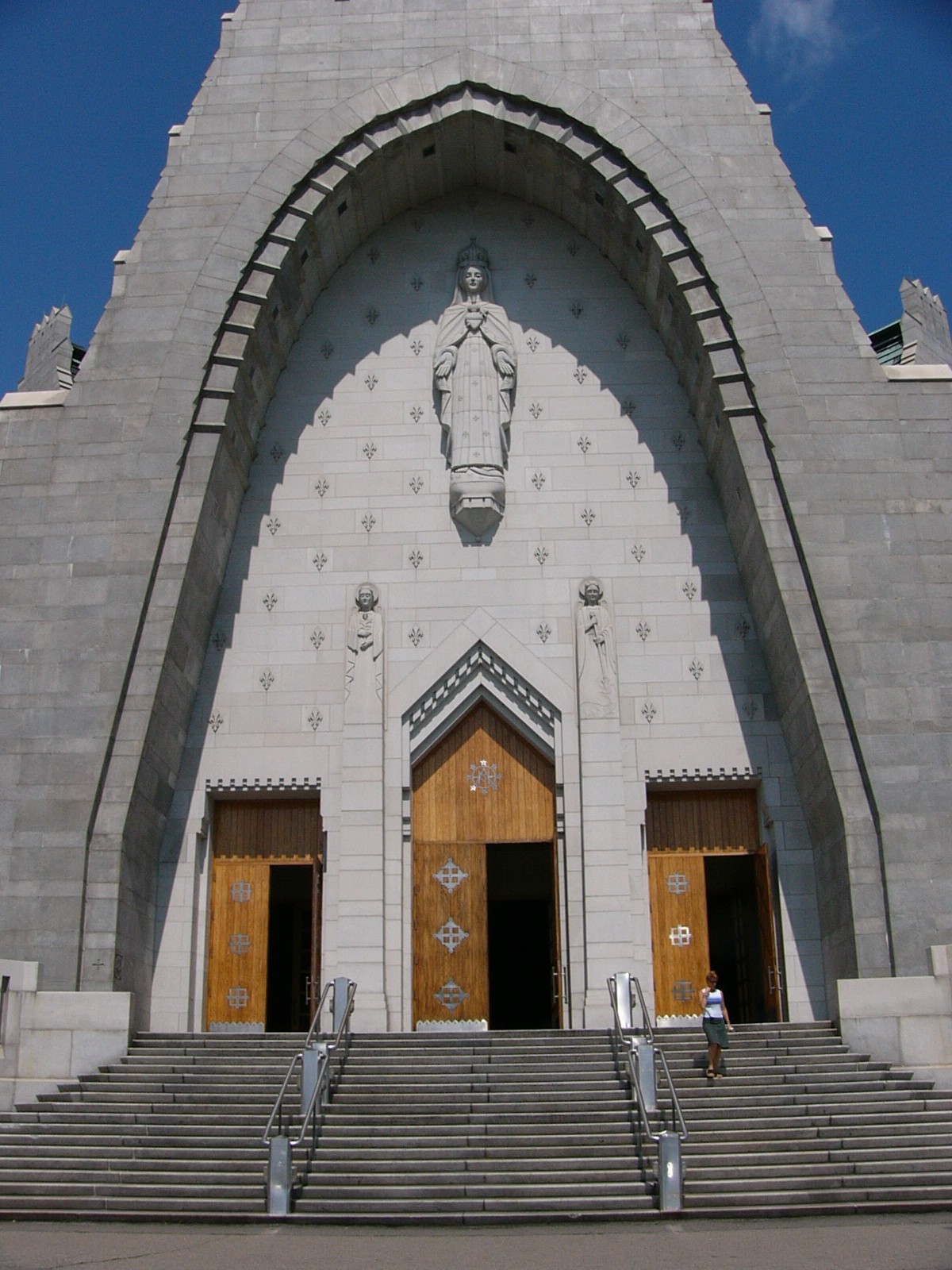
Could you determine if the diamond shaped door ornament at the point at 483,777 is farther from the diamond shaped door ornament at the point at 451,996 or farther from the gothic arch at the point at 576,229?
the gothic arch at the point at 576,229

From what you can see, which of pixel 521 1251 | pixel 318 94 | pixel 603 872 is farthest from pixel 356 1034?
pixel 318 94

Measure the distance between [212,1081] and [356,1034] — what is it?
1746 mm

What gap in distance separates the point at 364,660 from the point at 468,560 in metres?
2.03

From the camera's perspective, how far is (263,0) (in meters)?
19.6

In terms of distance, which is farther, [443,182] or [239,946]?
[443,182]

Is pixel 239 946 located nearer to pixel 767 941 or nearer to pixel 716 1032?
pixel 767 941

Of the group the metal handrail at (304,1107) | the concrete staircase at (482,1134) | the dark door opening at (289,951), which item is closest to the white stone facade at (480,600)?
the dark door opening at (289,951)

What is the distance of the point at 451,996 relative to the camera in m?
16.9

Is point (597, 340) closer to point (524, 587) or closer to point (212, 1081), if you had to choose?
point (524, 587)

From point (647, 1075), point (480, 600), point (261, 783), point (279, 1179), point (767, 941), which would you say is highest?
point (480, 600)

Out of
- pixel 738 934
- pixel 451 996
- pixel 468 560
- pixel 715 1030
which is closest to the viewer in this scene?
pixel 715 1030

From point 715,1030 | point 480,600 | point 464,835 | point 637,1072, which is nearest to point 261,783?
point 464,835

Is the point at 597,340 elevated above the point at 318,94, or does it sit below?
below

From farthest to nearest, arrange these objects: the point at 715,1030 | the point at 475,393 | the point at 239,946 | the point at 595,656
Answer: the point at 475,393, the point at 595,656, the point at 239,946, the point at 715,1030
